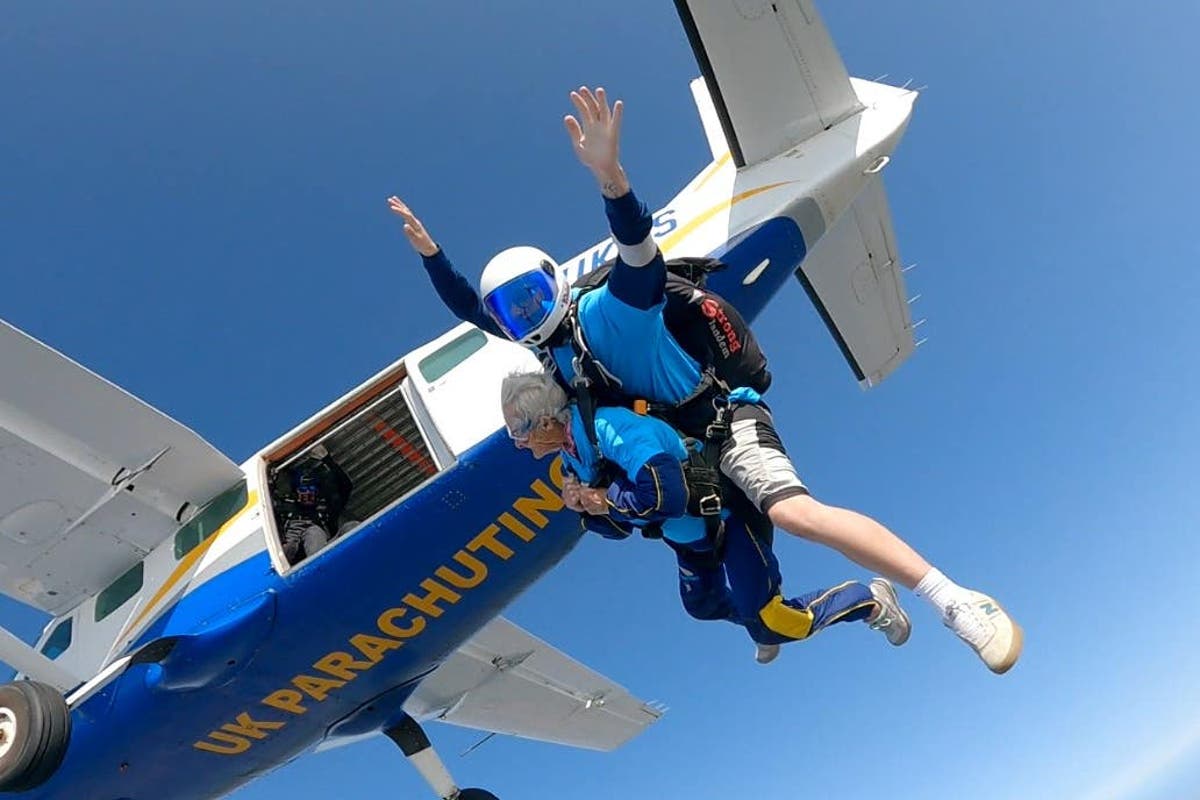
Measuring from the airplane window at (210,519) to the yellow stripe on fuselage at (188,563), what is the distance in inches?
1.8

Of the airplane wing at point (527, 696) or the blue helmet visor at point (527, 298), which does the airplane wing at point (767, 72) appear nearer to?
the blue helmet visor at point (527, 298)

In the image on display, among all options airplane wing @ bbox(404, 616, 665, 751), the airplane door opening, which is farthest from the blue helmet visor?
airplane wing @ bbox(404, 616, 665, 751)

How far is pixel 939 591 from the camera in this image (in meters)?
3.46

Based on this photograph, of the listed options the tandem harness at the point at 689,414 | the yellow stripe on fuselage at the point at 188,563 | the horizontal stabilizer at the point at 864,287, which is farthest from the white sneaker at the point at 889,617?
the yellow stripe on fuselage at the point at 188,563

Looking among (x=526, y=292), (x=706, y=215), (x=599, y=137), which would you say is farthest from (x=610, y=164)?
(x=706, y=215)

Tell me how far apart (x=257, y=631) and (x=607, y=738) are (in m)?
6.79

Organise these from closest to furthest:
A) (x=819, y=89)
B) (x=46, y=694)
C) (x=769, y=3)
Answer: (x=46, y=694)
(x=769, y=3)
(x=819, y=89)

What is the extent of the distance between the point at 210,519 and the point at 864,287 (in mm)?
6070

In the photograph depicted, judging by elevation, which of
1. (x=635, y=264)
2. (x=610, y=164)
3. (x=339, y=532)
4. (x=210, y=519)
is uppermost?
(x=610, y=164)

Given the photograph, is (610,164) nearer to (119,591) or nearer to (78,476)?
(78,476)

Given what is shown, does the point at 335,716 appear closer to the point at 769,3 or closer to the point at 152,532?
the point at 152,532

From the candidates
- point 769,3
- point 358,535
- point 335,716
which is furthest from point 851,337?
point 335,716

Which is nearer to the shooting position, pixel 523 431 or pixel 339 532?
pixel 523 431

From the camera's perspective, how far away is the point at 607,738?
12117 millimetres
